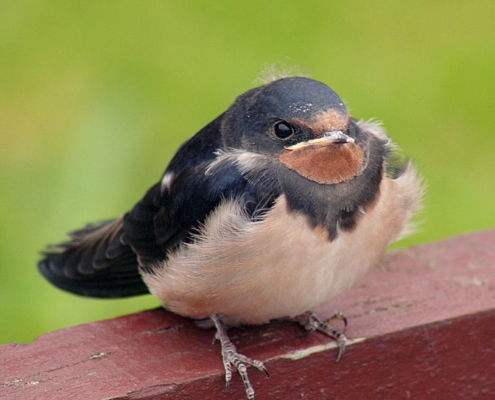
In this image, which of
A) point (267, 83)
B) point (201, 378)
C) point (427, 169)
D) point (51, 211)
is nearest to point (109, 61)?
point (51, 211)

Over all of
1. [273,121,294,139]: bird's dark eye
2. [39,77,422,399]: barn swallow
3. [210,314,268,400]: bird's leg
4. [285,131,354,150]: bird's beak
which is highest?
[273,121,294,139]: bird's dark eye

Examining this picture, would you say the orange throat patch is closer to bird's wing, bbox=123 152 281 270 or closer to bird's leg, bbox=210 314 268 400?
bird's wing, bbox=123 152 281 270

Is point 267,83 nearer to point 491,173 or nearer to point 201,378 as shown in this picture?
point 201,378

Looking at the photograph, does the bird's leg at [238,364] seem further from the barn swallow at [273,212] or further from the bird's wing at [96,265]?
the bird's wing at [96,265]

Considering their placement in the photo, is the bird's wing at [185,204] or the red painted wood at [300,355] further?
the bird's wing at [185,204]

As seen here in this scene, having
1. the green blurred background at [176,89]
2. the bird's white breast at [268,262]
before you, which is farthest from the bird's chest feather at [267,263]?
the green blurred background at [176,89]

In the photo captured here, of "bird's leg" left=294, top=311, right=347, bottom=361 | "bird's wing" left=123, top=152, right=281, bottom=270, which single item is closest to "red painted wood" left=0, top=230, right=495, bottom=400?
"bird's leg" left=294, top=311, right=347, bottom=361
